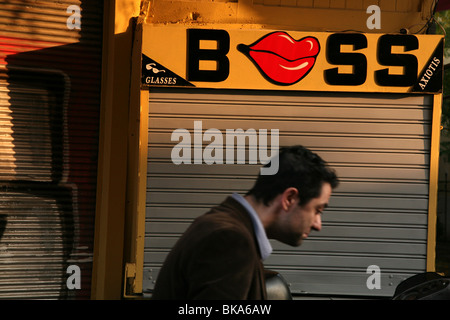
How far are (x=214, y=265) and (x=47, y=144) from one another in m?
5.28

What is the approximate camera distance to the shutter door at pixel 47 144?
6.95m

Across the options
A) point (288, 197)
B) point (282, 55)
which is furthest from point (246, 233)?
point (282, 55)

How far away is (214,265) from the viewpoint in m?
2.20

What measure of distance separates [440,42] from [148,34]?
307 cm

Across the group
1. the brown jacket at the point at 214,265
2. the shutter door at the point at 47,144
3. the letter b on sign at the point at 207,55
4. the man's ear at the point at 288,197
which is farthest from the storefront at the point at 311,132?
the brown jacket at the point at 214,265

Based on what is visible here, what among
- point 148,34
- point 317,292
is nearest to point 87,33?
point 148,34

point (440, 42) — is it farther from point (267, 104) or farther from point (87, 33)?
point (87, 33)

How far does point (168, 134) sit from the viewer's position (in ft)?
21.7

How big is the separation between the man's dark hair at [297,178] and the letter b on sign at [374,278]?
417 centimetres

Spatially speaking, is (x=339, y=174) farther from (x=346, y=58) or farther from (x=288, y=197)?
(x=288, y=197)

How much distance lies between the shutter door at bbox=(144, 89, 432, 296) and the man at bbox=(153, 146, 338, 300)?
3.94 meters

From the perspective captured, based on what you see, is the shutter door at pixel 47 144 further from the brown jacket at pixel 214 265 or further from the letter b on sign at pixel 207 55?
the brown jacket at pixel 214 265

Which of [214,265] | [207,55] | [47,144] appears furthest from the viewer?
[47,144]
